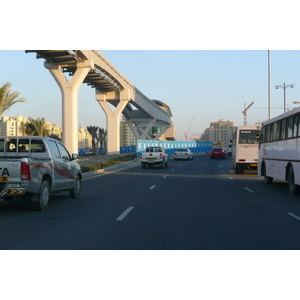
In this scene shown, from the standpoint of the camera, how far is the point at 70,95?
38219 millimetres

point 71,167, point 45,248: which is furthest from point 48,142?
point 45,248

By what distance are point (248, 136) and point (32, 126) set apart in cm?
3634

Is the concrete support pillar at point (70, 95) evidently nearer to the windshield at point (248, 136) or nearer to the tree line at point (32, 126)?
the tree line at point (32, 126)

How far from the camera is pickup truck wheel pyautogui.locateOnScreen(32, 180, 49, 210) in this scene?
33.3 ft

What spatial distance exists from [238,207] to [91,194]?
18.9 feet

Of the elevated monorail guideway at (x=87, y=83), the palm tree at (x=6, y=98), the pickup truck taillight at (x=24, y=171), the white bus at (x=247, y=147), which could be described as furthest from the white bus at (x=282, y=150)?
the elevated monorail guideway at (x=87, y=83)

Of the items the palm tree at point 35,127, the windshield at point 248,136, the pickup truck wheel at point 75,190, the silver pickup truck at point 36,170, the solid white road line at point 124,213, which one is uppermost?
the palm tree at point 35,127

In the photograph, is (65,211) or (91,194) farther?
(91,194)

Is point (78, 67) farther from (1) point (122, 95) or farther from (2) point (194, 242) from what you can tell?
(2) point (194, 242)

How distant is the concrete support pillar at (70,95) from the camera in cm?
3825

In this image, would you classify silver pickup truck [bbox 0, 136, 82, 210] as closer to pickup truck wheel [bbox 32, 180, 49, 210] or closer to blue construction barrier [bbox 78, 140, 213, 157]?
pickup truck wheel [bbox 32, 180, 49, 210]

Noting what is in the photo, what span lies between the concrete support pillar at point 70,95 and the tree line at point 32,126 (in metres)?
9.62

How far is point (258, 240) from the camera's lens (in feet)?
23.1

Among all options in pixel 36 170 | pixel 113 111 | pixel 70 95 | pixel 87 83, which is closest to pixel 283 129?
pixel 36 170
